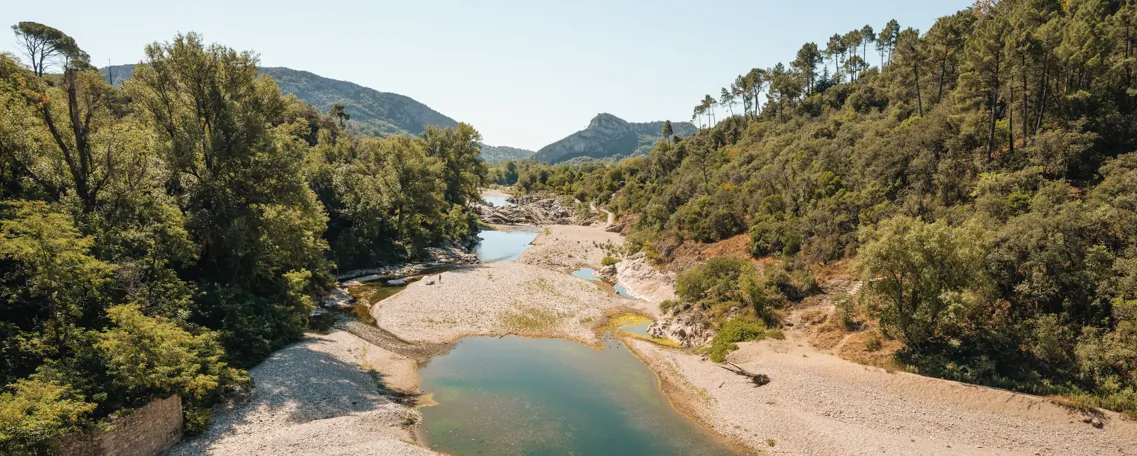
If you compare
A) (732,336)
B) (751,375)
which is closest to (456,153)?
(732,336)

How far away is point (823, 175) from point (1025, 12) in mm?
20680

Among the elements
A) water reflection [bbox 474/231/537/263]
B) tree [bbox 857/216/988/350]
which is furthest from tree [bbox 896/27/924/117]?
water reflection [bbox 474/231/537/263]

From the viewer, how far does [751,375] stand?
28578mm

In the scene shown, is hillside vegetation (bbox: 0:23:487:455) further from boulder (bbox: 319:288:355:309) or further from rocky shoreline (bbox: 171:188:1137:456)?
rocky shoreline (bbox: 171:188:1137:456)

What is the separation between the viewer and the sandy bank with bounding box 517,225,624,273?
65.4m

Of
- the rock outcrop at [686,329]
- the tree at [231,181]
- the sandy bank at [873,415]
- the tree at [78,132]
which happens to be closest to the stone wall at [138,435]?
the tree at [231,181]

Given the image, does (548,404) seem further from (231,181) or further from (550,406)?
(231,181)

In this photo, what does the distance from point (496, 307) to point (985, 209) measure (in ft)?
121

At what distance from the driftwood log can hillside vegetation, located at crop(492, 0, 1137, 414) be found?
6647 mm

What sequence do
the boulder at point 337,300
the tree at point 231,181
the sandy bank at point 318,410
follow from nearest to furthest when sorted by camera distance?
the sandy bank at point 318,410 → the tree at point 231,181 → the boulder at point 337,300

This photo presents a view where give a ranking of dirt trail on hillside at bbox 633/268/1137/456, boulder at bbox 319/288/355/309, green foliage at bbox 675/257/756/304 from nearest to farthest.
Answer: dirt trail on hillside at bbox 633/268/1137/456 < green foliage at bbox 675/257/756/304 < boulder at bbox 319/288/355/309

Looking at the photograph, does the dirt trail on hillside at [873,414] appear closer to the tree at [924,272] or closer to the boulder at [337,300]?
the tree at [924,272]

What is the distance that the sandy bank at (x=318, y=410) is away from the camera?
19.7 metres

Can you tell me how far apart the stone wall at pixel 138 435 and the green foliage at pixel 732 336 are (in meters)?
28.8
